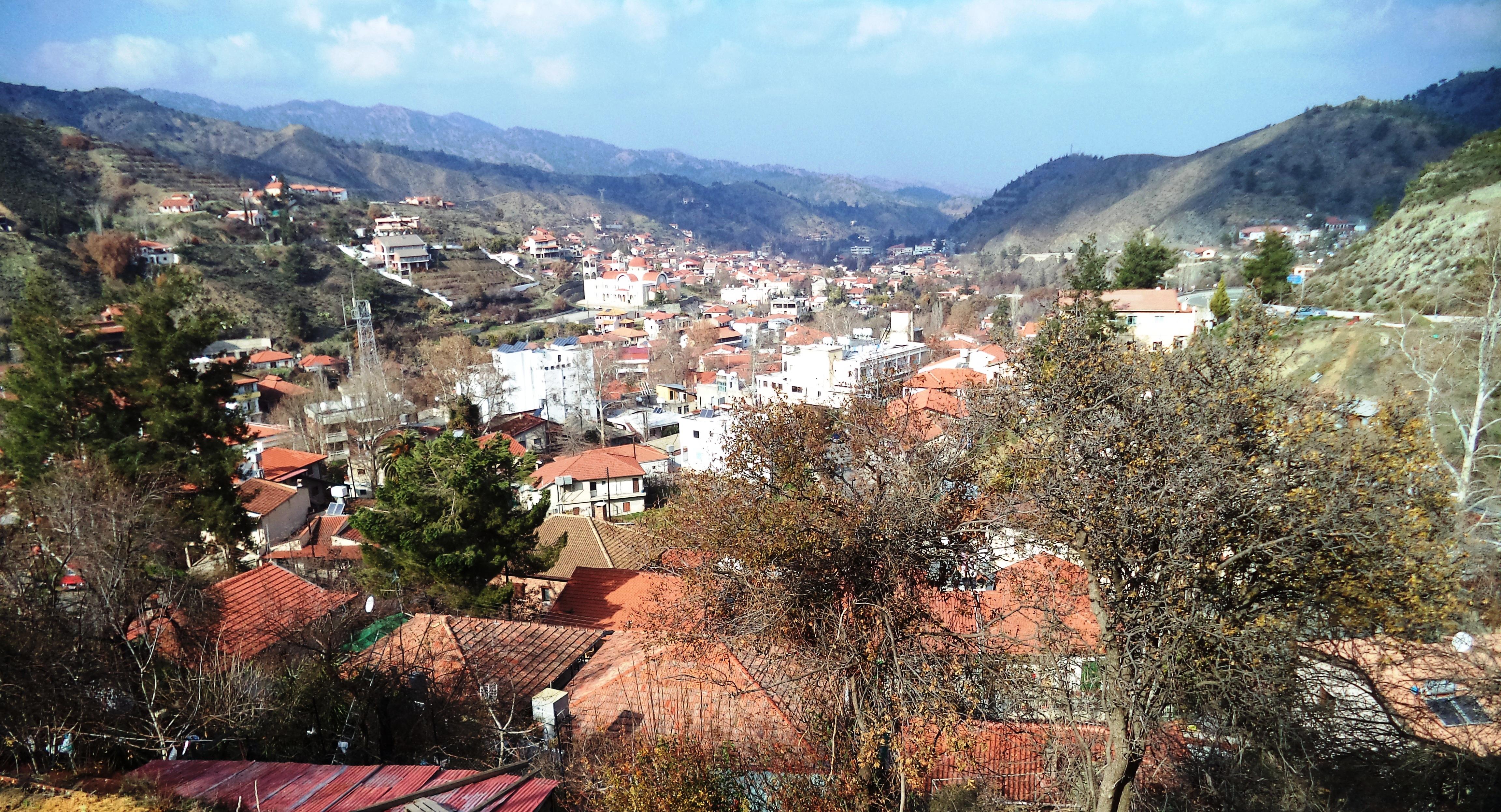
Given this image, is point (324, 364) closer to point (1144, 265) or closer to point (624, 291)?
point (624, 291)

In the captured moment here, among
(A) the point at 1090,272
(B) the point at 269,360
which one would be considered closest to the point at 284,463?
(B) the point at 269,360

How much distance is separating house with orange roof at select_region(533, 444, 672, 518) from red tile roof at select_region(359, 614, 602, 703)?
13.0m

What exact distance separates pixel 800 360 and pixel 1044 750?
25.7 meters

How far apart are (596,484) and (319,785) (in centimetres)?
1829

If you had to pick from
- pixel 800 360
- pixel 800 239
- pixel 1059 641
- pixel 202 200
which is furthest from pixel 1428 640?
pixel 800 239

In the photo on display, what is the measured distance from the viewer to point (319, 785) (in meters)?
4.76

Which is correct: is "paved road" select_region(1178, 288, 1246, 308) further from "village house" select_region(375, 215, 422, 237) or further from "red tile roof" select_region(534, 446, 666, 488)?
"village house" select_region(375, 215, 422, 237)

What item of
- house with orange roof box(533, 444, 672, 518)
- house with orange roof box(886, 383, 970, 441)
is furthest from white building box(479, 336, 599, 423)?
house with orange roof box(886, 383, 970, 441)

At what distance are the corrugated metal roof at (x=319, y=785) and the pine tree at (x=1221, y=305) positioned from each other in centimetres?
2510

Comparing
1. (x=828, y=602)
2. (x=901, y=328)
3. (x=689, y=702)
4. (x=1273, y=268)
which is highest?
(x=1273, y=268)

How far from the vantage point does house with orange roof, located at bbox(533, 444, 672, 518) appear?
22719 millimetres

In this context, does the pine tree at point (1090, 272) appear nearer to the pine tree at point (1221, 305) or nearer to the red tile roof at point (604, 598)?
the pine tree at point (1221, 305)

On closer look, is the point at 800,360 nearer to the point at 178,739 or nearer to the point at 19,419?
the point at 19,419

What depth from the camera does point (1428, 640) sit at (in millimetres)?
6102
